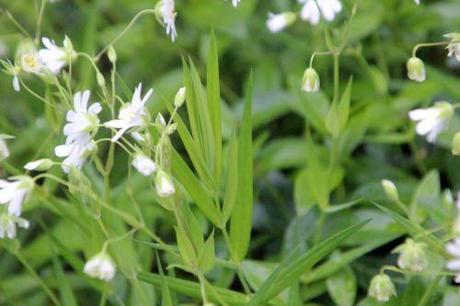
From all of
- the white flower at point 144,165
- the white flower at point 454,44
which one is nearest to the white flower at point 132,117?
the white flower at point 144,165

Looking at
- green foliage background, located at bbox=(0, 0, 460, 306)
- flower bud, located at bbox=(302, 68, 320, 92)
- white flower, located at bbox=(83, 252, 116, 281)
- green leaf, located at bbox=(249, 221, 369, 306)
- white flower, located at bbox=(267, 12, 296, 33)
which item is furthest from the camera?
white flower, located at bbox=(267, 12, 296, 33)

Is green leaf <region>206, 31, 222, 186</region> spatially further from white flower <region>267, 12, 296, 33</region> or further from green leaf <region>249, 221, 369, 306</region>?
white flower <region>267, 12, 296, 33</region>

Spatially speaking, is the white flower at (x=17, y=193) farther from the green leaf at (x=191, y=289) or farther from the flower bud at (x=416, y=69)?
the flower bud at (x=416, y=69)

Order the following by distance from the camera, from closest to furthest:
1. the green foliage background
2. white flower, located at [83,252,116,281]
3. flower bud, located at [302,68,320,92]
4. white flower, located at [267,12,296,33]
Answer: white flower, located at [83,252,116,281]
flower bud, located at [302,68,320,92]
the green foliage background
white flower, located at [267,12,296,33]

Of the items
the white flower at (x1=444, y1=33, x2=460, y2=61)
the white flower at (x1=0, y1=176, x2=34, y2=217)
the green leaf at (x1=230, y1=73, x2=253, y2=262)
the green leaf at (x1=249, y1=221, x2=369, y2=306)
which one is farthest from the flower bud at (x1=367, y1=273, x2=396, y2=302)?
the white flower at (x1=0, y1=176, x2=34, y2=217)

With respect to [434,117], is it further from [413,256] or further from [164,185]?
[164,185]

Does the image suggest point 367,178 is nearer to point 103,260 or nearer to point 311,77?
point 311,77

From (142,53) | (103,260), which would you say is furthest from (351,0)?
(103,260)
